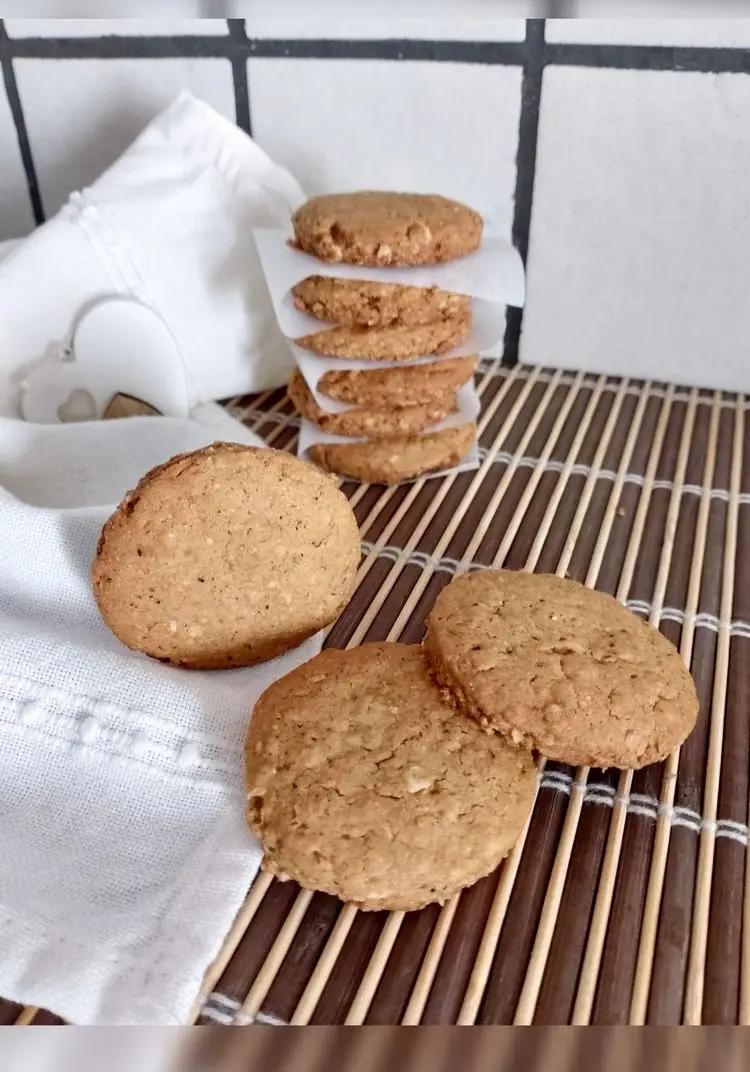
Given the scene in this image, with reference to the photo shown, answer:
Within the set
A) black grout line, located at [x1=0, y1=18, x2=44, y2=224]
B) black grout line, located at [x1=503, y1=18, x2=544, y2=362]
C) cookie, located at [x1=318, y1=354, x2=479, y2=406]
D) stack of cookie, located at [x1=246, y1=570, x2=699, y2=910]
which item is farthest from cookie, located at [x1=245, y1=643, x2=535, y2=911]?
black grout line, located at [x1=0, y1=18, x2=44, y2=224]

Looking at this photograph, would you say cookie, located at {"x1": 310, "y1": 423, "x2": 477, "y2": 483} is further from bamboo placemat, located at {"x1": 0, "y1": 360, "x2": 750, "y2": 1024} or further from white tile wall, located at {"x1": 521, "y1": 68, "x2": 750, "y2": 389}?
white tile wall, located at {"x1": 521, "y1": 68, "x2": 750, "y2": 389}

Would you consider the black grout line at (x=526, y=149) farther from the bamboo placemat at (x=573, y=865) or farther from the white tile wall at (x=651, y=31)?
the bamboo placemat at (x=573, y=865)

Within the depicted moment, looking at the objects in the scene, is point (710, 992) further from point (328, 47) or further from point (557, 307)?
point (328, 47)

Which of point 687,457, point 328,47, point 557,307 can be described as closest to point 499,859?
point 687,457

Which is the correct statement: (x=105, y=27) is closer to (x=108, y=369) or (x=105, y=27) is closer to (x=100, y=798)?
(x=108, y=369)

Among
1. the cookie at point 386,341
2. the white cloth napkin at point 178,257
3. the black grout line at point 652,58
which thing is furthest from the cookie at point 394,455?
the black grout line at point 652,58

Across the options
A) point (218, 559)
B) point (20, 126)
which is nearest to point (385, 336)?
point (218, 559)
